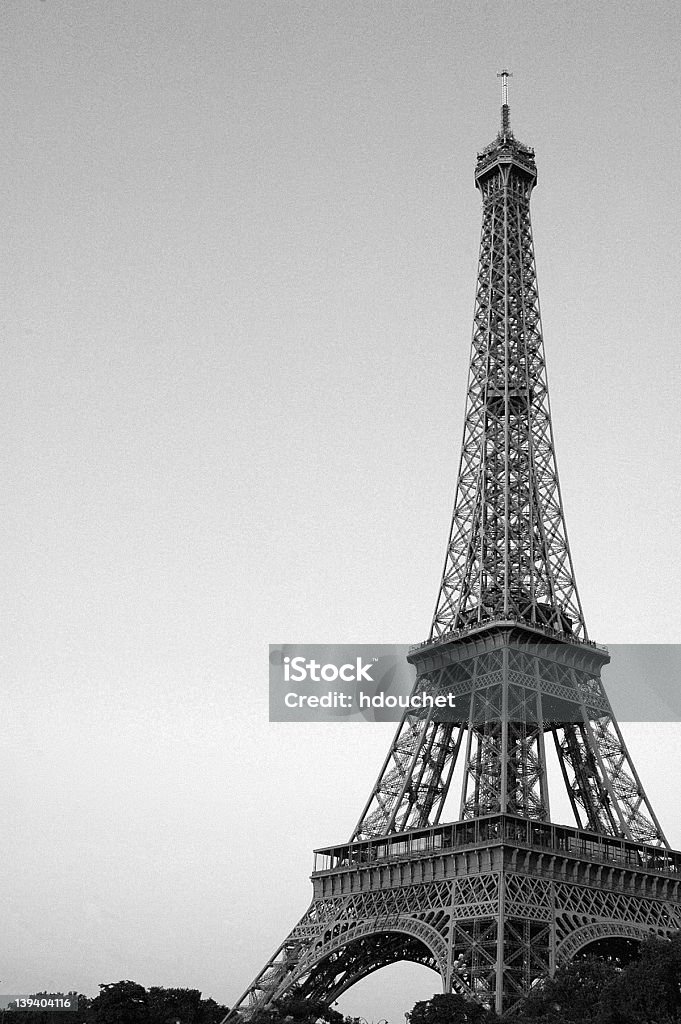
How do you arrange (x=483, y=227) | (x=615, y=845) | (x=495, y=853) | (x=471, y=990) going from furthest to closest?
(x=483, y=227), (x=615, y=845), (x=495, y=853), (x=471, y=990)

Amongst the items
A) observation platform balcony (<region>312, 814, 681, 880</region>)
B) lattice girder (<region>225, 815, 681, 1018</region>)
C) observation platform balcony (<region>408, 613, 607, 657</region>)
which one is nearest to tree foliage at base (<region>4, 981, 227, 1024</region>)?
lattice girder (<region>225, 815, 681, 1018</region>)

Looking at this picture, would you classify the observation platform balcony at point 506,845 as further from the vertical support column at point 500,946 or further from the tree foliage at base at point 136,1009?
the tree foliage at base at point 136,1009

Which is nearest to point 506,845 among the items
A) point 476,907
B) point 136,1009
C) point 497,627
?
point 476,907

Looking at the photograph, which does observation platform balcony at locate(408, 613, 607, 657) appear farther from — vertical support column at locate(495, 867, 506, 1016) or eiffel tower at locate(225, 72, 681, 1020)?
vertical support column at locate(495, 867, 506, 1016)

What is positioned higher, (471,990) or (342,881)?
(342,881)

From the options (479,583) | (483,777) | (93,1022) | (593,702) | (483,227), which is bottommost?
(93,1022)

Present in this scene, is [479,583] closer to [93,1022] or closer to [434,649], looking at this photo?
[434,649]

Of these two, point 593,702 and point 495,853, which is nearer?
point 495,853

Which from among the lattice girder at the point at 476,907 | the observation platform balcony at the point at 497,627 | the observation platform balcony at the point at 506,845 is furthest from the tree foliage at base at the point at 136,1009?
the observation platform balcony at the point at 497,627

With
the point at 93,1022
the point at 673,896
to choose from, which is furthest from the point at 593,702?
the point at 93,1022
